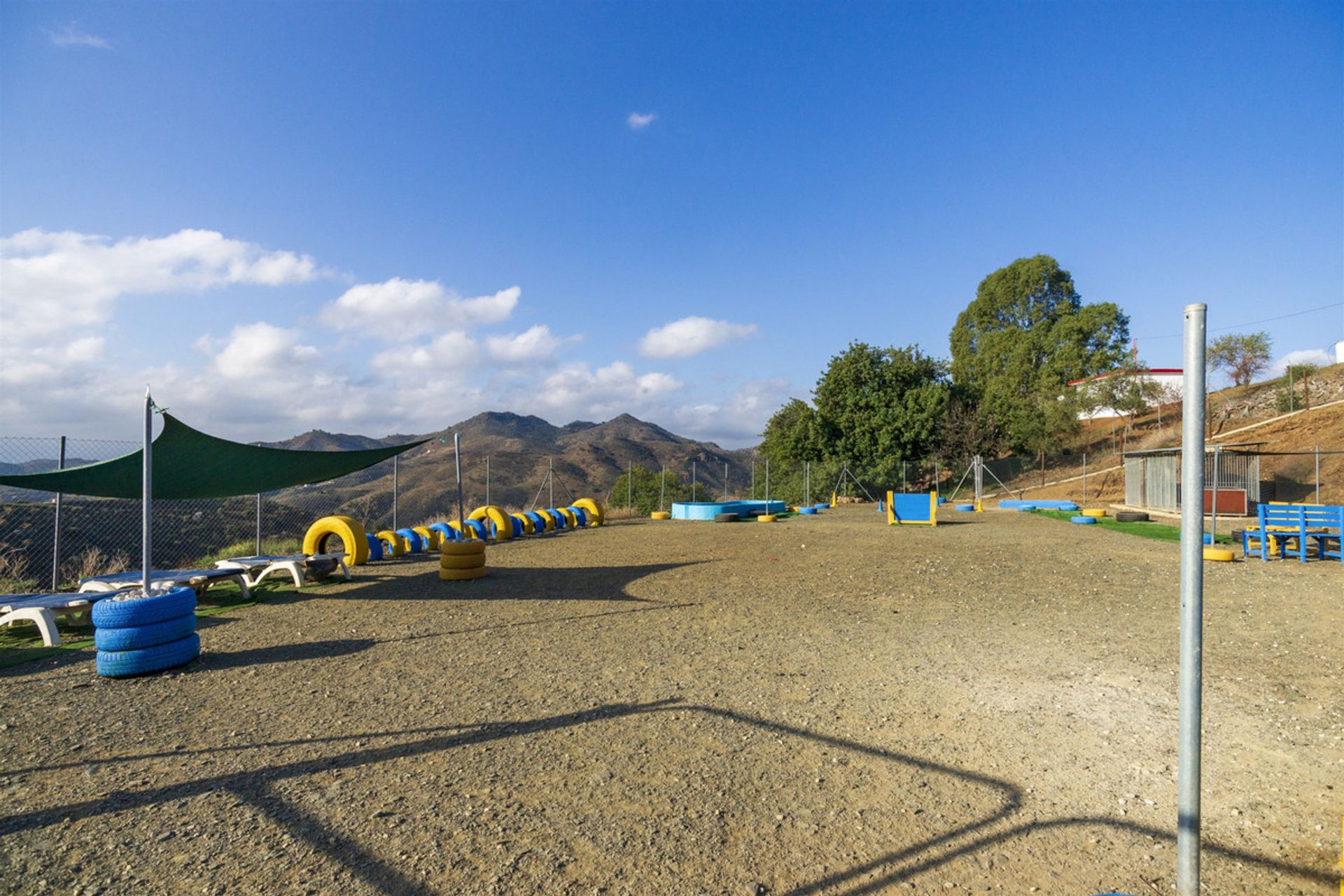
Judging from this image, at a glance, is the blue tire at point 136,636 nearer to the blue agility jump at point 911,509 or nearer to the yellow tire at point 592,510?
the yellow tire at point 592,510

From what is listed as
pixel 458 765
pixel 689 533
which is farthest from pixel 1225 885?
pixel 689 533

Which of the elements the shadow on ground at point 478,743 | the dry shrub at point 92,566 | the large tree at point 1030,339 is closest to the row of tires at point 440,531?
the dry shrub at point 92,566

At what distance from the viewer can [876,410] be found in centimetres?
3578

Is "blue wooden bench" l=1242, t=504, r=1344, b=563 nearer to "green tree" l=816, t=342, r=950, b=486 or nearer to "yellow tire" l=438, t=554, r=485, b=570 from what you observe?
"yellow tire" l=438, t=554, r=485, b=570

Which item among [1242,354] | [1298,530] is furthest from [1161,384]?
[1298,530]

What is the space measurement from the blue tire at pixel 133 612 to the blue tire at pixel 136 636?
1.1 inches

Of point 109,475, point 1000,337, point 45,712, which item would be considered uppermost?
point 1000,337

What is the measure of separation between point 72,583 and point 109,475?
246 cm

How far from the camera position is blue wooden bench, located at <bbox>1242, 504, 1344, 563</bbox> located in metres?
11.1

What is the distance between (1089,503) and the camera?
27.8 metres

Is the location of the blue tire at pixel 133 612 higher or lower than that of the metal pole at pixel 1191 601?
lower

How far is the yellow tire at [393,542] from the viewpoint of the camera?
12.9 meters

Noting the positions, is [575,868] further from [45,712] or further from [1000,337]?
[1000,337]

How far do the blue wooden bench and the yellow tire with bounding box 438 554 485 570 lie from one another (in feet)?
40.6
